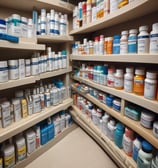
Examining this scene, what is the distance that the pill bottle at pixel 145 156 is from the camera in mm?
684

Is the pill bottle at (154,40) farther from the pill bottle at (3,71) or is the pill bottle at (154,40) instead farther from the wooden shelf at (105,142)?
the pill bottle at (3,71)

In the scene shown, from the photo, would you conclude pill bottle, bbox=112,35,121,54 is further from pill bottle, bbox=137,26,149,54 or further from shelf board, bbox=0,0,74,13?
shelf board, bbox=0,0,74,13

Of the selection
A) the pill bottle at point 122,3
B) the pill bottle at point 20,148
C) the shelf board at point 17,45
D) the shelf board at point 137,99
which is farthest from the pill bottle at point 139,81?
the pill bottle at point 20,148

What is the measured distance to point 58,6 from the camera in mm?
1143

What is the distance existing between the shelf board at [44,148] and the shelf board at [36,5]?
1151mm

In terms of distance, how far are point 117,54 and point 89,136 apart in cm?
88

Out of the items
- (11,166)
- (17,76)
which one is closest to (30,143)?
(11,166)

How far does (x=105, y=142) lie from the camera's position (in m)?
1.04

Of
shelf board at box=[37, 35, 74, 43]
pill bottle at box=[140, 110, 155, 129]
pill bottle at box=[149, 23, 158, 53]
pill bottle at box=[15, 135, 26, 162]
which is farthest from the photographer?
shelf board at box=[37, 35, 74, 43]

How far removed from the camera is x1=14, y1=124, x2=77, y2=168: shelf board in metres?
0.99

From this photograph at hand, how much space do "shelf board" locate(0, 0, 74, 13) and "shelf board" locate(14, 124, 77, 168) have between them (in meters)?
1.15

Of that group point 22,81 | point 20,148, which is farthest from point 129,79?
point 20,148

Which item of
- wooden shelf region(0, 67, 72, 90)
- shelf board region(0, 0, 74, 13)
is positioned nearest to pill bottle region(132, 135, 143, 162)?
wooden shelf region(0, 67, 72, 90)

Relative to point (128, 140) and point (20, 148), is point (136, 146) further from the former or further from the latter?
point (20, 148)
